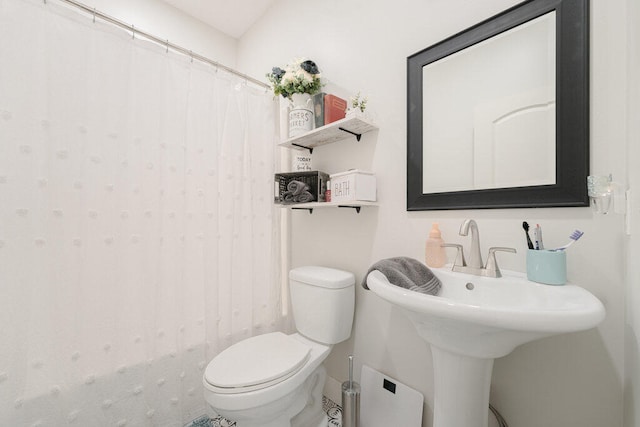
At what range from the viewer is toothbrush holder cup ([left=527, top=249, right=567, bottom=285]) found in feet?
2.49

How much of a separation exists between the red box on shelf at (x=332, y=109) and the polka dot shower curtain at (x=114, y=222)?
1.59 feet

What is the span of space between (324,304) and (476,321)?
0.83 meters

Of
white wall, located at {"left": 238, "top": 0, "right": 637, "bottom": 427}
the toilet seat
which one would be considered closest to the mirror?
white wall, located at {"left": 238, "top": 0, "right": 637, "bottom": 427}

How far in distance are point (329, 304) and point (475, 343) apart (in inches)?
28.1

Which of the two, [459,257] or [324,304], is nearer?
[459,257]

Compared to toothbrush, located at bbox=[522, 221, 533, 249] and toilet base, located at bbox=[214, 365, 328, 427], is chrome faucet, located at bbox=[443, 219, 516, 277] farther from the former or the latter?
toilet base, located at bbox=[214, 365, 328, 427]

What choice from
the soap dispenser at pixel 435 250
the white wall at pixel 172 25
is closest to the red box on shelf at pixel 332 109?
the soap dispenser at pixel 435 250

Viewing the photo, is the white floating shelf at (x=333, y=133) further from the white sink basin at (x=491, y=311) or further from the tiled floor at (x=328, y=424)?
the tiled floor at (x=328, y=424)

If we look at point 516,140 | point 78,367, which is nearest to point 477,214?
point 516,140

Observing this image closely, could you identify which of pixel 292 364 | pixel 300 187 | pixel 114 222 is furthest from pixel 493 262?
pixel 114 222

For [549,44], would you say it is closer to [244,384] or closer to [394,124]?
[394,124]

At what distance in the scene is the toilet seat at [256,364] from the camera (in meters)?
0.98

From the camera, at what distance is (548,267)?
771 millimetres

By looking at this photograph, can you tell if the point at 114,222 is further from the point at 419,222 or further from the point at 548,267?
the point at 548,267
